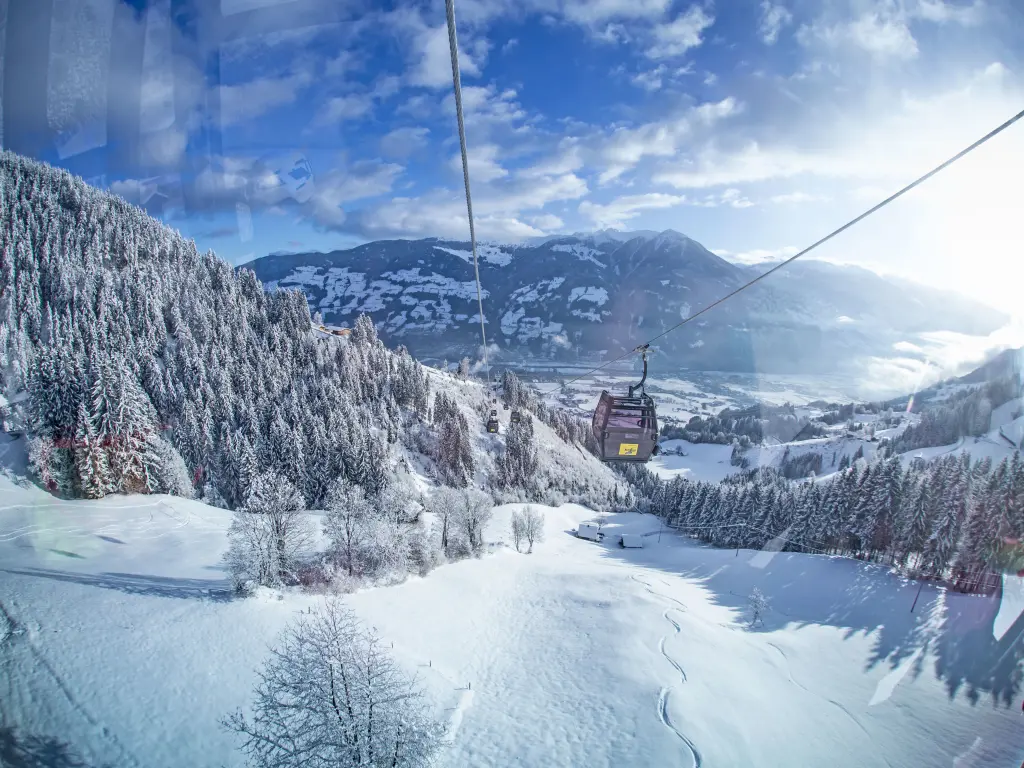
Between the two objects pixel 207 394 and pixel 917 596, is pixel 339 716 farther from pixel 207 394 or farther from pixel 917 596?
pixel 207 394

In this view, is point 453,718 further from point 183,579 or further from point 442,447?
point 442,447

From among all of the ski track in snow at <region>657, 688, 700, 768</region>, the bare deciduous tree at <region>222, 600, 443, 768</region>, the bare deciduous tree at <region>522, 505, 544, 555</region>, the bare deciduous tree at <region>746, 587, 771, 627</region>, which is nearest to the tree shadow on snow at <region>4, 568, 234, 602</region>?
the bare deciduous tree at <region>222, 600, 443, 768</region>

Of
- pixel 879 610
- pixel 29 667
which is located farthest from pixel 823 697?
pixel 29 667

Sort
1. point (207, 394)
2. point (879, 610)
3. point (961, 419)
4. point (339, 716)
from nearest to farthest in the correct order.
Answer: point (339, 716) → point (879, 610) → point (207, 394) → point (961, 419)

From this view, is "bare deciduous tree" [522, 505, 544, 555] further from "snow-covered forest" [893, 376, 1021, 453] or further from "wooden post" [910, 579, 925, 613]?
"snow-covered forest" [893, 376, 1021, 453]

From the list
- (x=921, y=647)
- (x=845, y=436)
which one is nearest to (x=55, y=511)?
(x=921, y=647)

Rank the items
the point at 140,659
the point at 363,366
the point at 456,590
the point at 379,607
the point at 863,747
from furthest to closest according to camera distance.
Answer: the point at 363,366 < the point at 456,590 < the point at 379,607 < the point at 863,747 < the point at 140,659
